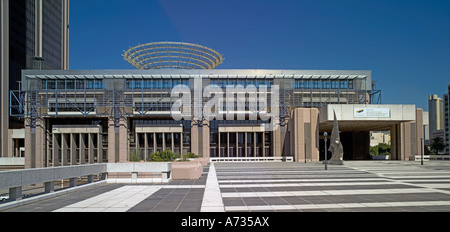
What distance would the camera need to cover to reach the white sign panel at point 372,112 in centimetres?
4550

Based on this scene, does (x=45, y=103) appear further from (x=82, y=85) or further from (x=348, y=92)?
(x=348, y=92)

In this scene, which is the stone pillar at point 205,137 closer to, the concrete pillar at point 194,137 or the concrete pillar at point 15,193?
the concrete pillar at point 194,137

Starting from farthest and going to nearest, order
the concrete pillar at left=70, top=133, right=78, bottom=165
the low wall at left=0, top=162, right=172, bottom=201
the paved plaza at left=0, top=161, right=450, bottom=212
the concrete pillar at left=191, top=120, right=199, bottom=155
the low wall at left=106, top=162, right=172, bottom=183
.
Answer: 1. the concrete pillar at left=70, top=133, right=78, bottom=165
2. the concrete pillar at left=191, top=120, right=199, bottom=155
3. the low wall at left=106, top=162, right=172, bottom=183
4. the paved plaza at left=0, top=161, right=450, bottom=212
5. the low wall at left=0, top=162, right=172, bottom=201

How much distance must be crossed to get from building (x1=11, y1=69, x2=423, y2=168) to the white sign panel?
40.1ft

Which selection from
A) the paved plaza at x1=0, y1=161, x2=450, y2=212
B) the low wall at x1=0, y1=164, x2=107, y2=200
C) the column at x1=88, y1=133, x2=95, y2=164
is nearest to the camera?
the low wall at x1=0, y1=164, x2=107, y2=200

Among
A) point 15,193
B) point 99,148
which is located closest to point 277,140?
point 99,148

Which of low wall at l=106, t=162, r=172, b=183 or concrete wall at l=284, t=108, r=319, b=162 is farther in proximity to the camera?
concrete wall at l=284, t=108, r=319, b=162

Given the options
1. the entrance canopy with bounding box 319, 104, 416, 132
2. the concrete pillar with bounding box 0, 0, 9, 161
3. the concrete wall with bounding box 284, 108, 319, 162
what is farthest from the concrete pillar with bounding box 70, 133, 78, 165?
the entrance canopy with bounding box 319, 104, 416, 132

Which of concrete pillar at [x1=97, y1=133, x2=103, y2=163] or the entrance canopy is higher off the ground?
the entrance canopy

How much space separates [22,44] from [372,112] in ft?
295

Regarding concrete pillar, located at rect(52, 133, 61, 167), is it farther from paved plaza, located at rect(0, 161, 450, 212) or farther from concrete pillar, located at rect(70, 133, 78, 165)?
paved plaza, located at rect(0, 161, 450, 212)

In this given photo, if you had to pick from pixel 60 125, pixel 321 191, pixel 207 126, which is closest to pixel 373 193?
pixel 321 191

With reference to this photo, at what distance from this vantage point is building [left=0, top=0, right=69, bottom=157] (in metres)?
83.3

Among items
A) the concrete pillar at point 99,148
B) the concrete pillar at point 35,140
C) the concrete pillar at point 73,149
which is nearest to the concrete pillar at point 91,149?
the concrete pillar at point 99,148
